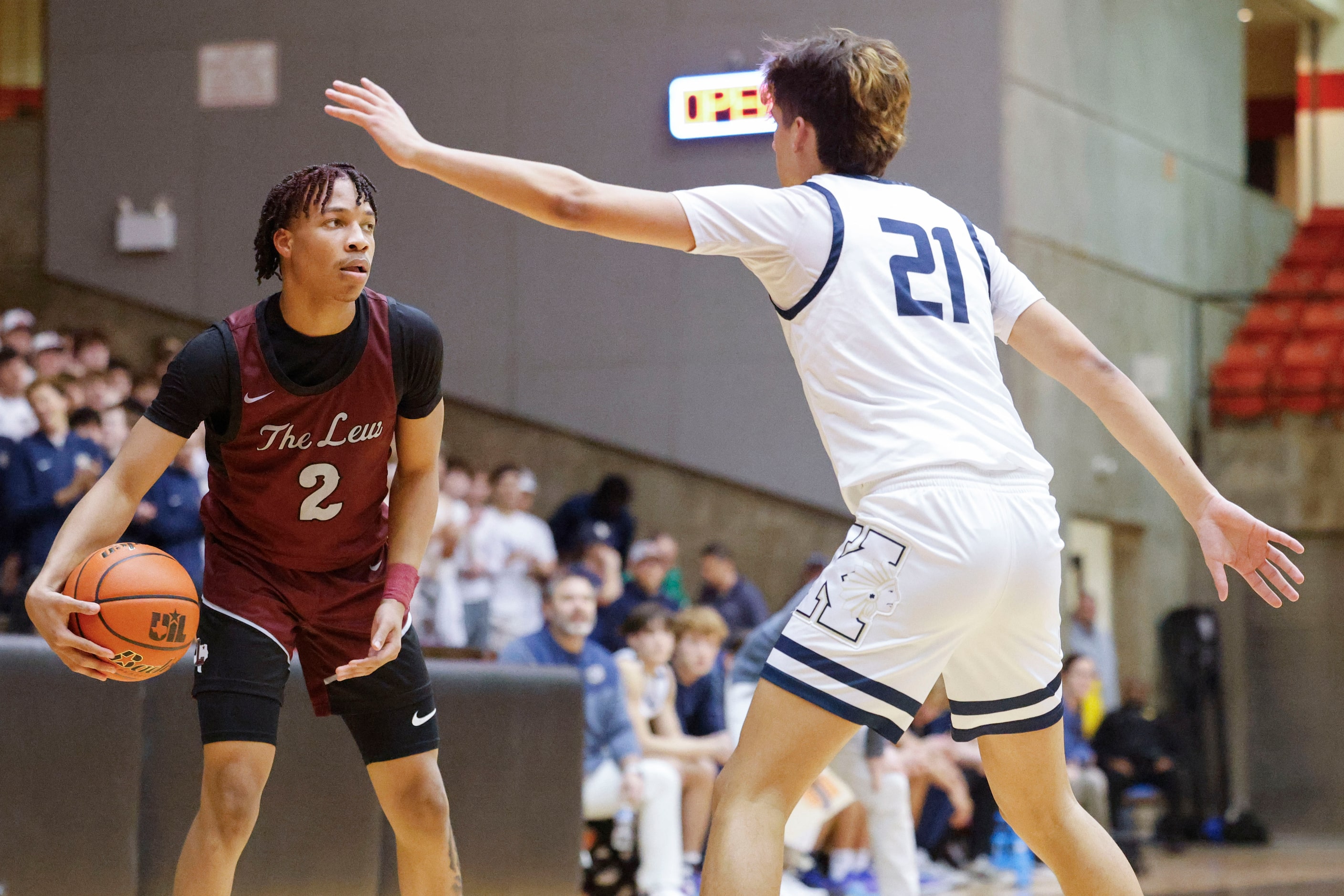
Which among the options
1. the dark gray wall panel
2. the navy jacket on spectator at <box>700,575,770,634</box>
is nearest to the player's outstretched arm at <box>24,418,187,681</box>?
the dark gray wall panel

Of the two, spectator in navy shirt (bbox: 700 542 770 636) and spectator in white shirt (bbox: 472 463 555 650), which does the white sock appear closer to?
spectator in navy shirt (bbox: 700 542 770 636)

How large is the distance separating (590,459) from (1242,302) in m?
6.60

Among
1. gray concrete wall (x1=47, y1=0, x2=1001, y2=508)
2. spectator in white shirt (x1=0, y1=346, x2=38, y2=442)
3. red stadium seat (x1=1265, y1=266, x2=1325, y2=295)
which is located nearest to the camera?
spectator in white shirt (x1=0, y1=346, x2=38, y2=442)

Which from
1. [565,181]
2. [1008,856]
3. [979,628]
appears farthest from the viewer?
[1008,856]

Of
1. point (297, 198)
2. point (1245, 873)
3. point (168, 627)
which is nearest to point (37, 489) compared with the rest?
point (168, 627)

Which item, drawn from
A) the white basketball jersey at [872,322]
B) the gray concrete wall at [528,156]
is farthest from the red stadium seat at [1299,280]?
the white basketball jersey at [872,322]

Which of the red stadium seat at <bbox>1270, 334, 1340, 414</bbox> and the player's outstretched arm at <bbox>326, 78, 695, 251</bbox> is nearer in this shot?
the player's outstretched arm at <bbox>326, 78, 695, 251</bbox>

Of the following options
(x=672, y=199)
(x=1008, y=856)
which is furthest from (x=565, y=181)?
(x=1008, y=856)

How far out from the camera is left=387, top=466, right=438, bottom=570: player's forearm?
12.0 ft

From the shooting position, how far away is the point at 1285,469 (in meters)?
12.8

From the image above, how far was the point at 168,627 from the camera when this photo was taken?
11.1 ft

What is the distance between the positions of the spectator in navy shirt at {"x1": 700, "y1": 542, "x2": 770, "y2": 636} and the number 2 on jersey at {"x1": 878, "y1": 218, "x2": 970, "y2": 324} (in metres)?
7.05

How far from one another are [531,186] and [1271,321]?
1257cm

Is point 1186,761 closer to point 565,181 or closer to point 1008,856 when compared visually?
point 1008,856
